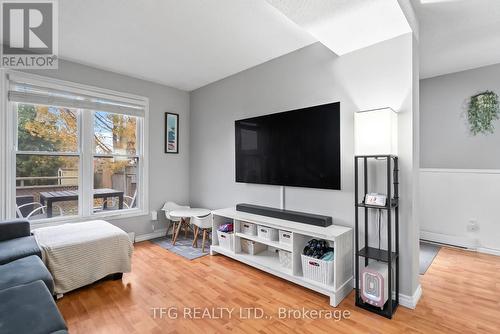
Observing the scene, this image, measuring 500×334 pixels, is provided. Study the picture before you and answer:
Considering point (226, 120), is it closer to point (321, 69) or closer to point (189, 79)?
point (189, 79)

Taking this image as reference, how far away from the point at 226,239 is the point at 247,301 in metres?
0.96

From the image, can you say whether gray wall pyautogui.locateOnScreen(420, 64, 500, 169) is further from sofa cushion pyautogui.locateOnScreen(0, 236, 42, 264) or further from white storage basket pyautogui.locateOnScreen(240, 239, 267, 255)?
sofa cushion pyautogui.locateOnScreen(0, 236, 42, 264)

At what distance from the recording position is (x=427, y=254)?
123 inches

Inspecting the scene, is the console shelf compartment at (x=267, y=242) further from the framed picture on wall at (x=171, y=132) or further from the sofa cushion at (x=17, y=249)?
the framed picture on wall at (x=171, y=132)

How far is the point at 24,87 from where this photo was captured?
114 inches

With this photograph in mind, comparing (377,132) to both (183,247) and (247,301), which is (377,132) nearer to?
(247,301)

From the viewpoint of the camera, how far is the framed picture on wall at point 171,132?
13.5ft

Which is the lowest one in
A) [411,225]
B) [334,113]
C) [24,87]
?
[411,225]

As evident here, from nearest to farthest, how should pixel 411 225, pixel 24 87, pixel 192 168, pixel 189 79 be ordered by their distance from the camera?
1. pixel 411 225
2. pixel 24 87
3. pixel 189 79
4. pixel 192 168

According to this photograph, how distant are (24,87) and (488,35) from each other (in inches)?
195

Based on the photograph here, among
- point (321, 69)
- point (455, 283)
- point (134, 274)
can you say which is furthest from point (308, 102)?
point (134, 274)

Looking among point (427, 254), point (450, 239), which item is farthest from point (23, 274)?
point (450, 239)

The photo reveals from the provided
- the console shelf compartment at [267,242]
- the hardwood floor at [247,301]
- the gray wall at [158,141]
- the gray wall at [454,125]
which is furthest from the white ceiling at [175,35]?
the hardwood floor at [247,301]

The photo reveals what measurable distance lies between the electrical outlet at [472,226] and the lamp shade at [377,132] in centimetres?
223
